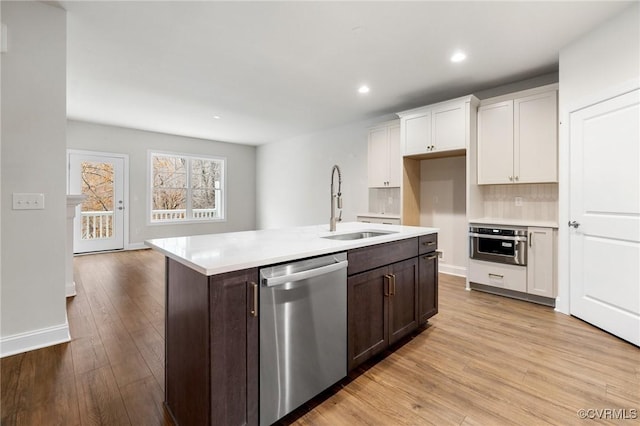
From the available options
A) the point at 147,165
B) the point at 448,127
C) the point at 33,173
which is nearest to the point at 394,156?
the point at 448,127

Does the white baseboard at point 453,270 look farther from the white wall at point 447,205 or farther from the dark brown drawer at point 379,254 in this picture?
the dark brown drawer at point 379,254

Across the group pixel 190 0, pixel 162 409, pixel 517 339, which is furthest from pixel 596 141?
pixel 162 409

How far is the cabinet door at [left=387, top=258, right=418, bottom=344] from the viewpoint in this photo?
6.89ft

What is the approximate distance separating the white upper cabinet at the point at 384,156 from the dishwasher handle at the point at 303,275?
324 centimetres

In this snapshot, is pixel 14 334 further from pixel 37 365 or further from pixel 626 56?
pixel 626 56

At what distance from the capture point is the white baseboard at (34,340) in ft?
7.03

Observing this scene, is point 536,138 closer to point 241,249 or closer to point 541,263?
point 541,263

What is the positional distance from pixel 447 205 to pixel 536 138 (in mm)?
1462

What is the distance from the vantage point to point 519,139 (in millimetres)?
3463

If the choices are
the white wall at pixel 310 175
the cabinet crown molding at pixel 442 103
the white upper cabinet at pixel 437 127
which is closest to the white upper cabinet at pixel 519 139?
the cabinet crown molding at pixel 442 103

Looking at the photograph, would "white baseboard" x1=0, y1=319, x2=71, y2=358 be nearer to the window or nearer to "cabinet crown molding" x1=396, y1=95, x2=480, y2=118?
"cabinet crown molding" x1=396, y1=95, x2=480, y2=118

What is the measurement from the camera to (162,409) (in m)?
1.59

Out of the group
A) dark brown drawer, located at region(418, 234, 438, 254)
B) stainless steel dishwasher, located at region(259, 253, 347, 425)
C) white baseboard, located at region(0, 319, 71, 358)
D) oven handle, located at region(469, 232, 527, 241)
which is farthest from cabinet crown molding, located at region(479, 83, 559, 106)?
white baseboard, located at region(0, 319, 71, 358)

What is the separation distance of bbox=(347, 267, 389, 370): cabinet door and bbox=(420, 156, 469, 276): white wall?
9.28 feet
